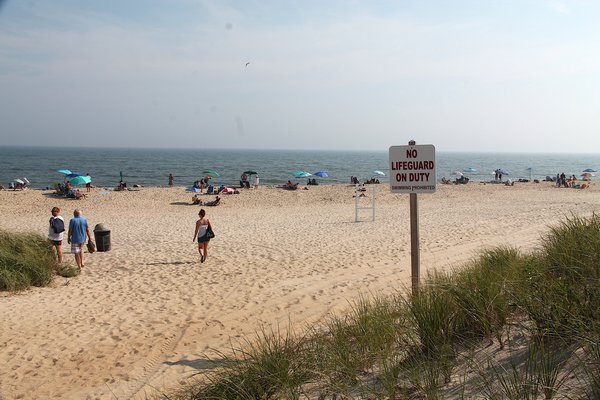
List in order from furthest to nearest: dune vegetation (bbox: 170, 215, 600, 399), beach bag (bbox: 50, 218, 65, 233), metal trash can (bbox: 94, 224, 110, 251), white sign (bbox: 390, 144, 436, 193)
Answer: metal trash can (bbox: 94, 224, 110, 251)
beach bag (bbox: 50, 218, 65, 233)
white sign (bbox: 390, 144, 436, 193)
dune vegetation (bbox: 170, 215, 600, 399)

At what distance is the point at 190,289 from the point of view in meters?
8.82

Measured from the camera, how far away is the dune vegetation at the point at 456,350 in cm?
310

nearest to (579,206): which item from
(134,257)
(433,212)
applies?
(433,212)

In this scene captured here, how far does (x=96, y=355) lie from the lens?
5.82 m

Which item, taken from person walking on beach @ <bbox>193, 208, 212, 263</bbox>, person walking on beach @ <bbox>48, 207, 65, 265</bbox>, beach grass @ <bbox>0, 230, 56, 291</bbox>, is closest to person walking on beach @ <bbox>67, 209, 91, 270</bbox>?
person walking on beach @ <bbox>48, 207, 65, 265</bbox>

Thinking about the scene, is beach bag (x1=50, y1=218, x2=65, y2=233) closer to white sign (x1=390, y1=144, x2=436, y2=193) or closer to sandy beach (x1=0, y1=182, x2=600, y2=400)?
sandy beach (x1=0, y1=182, x2=600, y2=400)

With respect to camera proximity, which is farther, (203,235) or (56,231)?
(203,235)

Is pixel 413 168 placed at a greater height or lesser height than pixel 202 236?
greater

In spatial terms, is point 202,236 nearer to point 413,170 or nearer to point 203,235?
point 203,235

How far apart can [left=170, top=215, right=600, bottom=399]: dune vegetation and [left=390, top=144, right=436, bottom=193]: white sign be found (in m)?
1.12

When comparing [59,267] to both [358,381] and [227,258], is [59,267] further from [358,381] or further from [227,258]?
[358,381]

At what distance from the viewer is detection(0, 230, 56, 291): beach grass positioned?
344 inches

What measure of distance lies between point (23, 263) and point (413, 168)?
7.62m

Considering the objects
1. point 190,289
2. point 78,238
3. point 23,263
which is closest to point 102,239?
point 78,238
